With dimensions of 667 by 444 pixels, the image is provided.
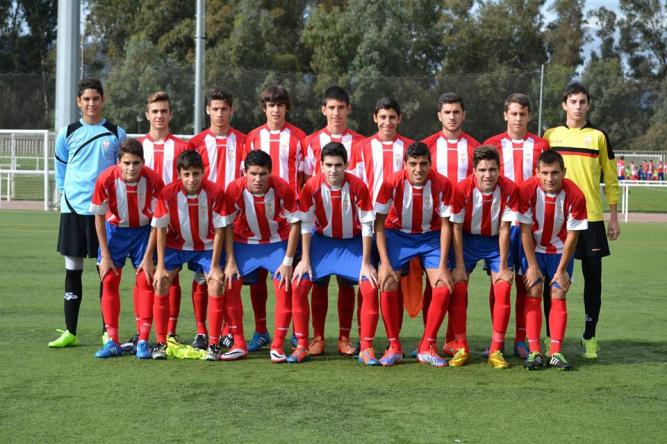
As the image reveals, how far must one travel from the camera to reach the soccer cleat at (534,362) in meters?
5.84

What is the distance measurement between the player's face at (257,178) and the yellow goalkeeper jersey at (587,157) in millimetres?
1998

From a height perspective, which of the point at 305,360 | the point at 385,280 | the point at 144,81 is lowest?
the point at 305,360

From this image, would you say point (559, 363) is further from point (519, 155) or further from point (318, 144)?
point (318, 144)

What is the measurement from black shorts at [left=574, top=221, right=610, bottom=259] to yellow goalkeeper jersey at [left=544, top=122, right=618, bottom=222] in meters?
0.06

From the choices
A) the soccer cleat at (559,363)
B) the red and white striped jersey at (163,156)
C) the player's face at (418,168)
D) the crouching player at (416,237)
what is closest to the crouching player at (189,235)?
the red and white striped jersey at (163,156)

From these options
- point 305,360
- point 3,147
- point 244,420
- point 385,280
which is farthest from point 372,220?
point 3,147

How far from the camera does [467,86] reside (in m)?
28.4

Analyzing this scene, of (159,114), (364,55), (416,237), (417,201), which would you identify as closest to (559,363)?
(416,237)

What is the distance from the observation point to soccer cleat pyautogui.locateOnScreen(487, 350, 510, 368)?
587cm

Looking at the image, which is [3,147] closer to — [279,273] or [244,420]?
[279,273]

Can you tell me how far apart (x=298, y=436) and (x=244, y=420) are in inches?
14.6

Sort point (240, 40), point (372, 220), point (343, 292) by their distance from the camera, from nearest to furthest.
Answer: point (372, 220)
point (343, 292)
point (240, 40)

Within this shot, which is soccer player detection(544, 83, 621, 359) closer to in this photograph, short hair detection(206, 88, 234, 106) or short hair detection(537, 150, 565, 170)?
short hair detection(537, 150, 565, 170)

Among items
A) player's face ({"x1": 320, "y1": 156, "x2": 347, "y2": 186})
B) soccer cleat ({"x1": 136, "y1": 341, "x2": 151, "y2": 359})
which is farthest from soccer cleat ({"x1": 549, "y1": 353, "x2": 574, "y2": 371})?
soccer cleat ({"x1": 136, "y1": 341, "x2": 151, "y2": 359})
